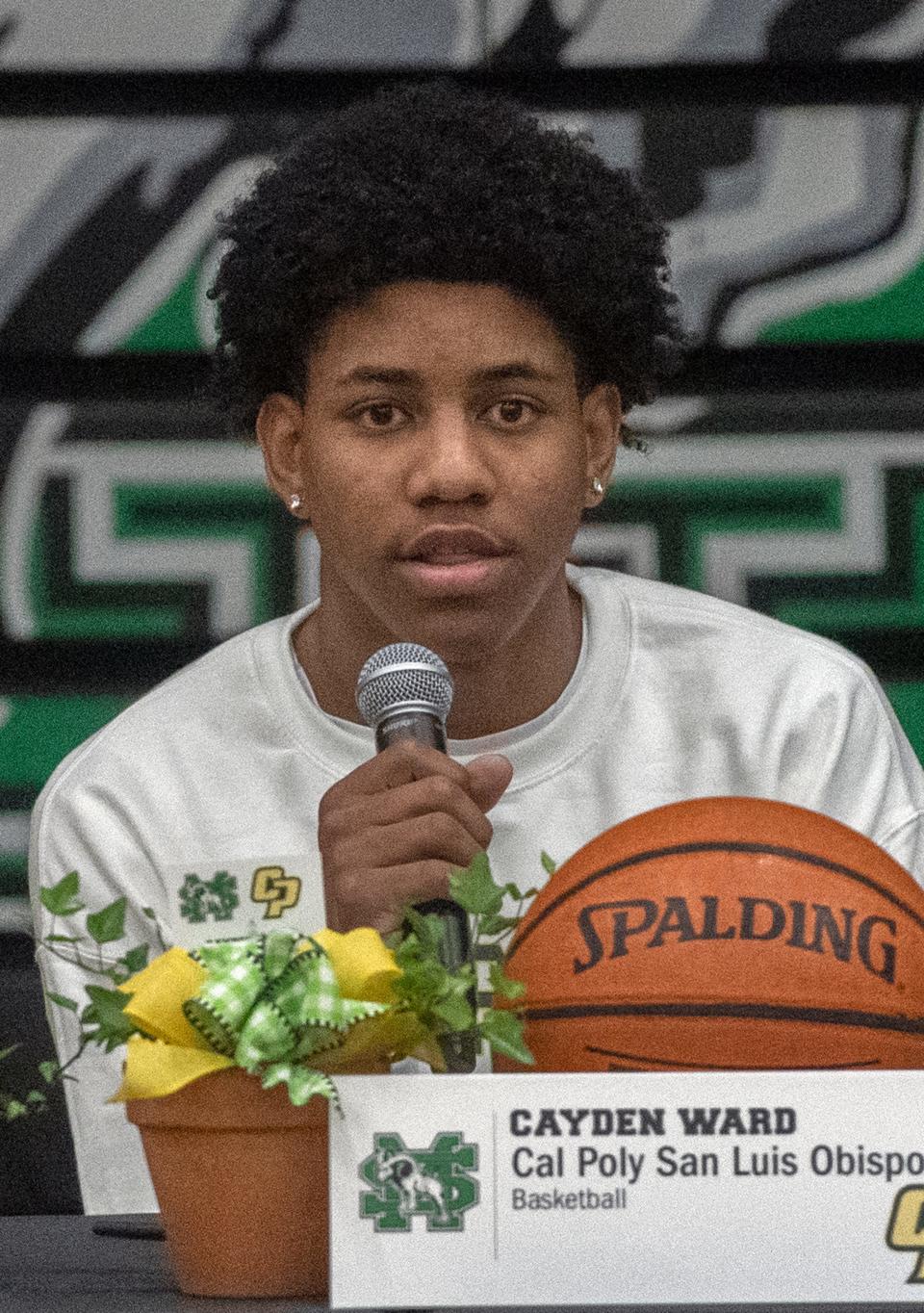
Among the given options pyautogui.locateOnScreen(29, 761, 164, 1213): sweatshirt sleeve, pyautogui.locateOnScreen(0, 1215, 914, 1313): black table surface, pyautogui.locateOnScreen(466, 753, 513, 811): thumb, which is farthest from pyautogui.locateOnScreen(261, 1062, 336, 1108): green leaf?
pyautogui.locateOnScreen(29, 761, 164, 1213): sweatshirt sleeve

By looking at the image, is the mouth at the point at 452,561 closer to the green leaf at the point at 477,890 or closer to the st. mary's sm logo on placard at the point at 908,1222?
the green leaf at the point at 477,890

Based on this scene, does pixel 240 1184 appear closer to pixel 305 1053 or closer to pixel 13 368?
pixel 305 1053

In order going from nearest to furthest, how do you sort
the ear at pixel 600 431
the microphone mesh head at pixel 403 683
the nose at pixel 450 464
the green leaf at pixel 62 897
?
1. the green leaf at pixel 62 897
2. the microphone mesh head at pixel 403 683
3. the nose at pixel 450 464
4. the ear at pixel 600 431

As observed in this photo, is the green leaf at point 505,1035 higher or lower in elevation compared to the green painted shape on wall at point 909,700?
lower

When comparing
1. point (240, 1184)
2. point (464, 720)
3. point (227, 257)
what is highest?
point (227, 257)

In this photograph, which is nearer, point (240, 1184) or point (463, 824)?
point (240, 1184)

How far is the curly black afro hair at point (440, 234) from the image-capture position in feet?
5.78

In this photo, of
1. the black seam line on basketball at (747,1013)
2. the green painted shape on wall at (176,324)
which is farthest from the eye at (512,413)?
the green painted shape on wall at (176,324)

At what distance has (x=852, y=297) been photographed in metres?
2.58

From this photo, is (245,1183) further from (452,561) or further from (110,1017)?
(452,561)

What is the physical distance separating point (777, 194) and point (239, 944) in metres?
1.77

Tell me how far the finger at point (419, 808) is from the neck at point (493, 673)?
0.57 meters

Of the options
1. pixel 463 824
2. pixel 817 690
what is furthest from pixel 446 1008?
pixel 817 690

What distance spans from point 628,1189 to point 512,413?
0.88 metres
